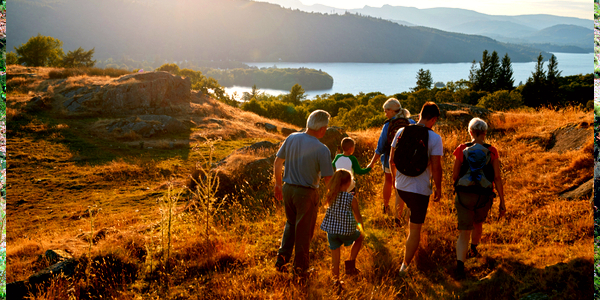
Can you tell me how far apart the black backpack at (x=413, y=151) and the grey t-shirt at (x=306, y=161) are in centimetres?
87

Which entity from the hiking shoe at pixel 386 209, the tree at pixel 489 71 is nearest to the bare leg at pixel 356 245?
the hiking shoe at pixel 386 209

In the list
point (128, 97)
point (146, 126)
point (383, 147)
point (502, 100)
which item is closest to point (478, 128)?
point (383, 147)

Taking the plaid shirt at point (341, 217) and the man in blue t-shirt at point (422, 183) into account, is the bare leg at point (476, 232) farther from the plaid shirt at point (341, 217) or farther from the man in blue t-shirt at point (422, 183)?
the plaid shirt at point (341, 217)

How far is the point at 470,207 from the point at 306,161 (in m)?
2.01

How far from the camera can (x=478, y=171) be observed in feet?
12.3

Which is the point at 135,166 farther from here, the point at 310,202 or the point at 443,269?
the point at 443,269

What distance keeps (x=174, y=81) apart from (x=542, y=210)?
24.9m

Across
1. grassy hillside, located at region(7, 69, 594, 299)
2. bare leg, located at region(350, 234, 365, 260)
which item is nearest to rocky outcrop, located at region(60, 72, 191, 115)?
grassy hillside, located at region(7, 69, 594, 299)

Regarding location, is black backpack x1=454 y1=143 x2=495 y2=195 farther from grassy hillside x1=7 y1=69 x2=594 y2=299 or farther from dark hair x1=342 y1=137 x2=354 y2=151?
dark hair x1=342 y1=137 x2=354 y2=151

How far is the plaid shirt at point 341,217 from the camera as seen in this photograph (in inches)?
146

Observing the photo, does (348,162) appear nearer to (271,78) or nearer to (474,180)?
(474,180)

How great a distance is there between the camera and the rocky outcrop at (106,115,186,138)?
16.8 meters

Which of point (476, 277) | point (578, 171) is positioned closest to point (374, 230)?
point (476, 277)

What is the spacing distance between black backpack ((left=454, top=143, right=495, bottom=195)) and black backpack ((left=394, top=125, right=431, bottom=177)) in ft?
1.64
